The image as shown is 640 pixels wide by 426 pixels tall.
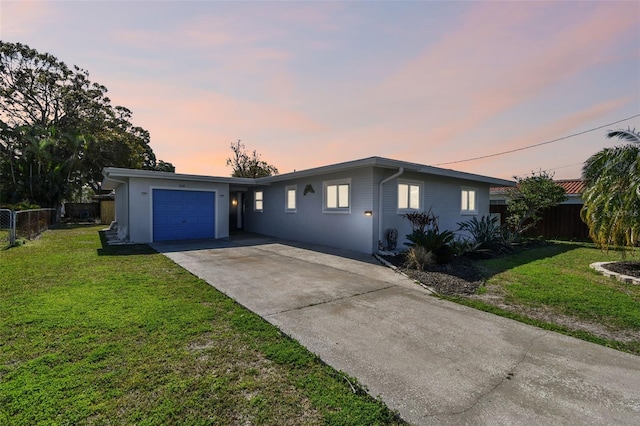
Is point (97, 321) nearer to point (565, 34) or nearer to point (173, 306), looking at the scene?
point (173, 306)

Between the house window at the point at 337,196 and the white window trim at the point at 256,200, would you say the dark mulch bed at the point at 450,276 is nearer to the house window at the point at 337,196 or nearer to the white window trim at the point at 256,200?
the house window at the point at 337,196

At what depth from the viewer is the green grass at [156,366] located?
2008 millimetres

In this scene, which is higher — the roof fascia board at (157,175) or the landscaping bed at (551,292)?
the roof fascia board at (157,175)

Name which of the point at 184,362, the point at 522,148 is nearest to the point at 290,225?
the point at 184,362

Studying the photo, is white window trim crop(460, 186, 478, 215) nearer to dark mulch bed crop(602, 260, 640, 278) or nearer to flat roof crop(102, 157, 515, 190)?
flat roof crop(102, 157, 515, 190)

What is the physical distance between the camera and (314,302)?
14.5 ft

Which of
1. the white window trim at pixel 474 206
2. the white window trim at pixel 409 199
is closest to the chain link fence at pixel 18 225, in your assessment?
the white window trim at pixel 409 199

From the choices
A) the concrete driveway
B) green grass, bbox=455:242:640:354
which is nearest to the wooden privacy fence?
green grass, bbox=455:242:640:354

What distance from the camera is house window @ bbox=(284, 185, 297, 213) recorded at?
11.9 m

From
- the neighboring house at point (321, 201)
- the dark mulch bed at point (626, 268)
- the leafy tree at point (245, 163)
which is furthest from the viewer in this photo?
the leafy tree at point (245, 163)

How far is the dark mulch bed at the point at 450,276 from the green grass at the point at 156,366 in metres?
3.47

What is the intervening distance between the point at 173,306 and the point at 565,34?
36.8 ft

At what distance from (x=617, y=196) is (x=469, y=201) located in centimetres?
630

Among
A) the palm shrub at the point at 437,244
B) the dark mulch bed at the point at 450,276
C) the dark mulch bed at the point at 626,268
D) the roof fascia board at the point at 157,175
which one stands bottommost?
the dark mulch bed at the point at 450,276
